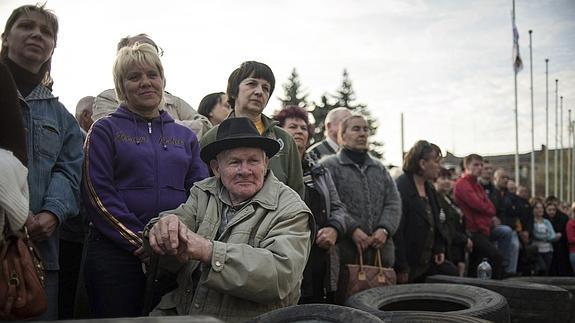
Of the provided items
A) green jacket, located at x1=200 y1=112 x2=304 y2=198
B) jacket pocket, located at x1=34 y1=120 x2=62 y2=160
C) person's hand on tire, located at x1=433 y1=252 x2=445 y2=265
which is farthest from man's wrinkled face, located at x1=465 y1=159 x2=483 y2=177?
jacket pocket, located at x1=34 y1=120 x2=62 y2=160

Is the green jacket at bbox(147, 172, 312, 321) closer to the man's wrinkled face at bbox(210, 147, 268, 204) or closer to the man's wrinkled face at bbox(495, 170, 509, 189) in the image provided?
→ the man's wrinkled face at bbox(210, 147, 268, 204)

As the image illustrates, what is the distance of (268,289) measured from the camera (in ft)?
7.59

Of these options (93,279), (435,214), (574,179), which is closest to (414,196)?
(435,214)

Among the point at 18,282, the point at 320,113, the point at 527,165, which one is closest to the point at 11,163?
the point at 18,282

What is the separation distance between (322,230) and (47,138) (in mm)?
2371

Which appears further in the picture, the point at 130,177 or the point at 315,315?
the point at 130,177

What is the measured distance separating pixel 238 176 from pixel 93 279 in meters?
1.05

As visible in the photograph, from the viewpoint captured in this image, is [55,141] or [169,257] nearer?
[169,257]

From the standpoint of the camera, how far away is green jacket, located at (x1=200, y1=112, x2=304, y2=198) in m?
3.75

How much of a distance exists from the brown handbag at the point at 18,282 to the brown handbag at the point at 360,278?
303 cm

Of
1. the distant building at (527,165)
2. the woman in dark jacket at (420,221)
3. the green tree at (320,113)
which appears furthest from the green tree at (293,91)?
the woman in dark jacket at (420,221)

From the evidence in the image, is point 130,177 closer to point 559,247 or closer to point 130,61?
point 130,61

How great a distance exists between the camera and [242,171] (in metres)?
2.62

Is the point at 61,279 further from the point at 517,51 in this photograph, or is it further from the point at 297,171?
the point at 517,51
